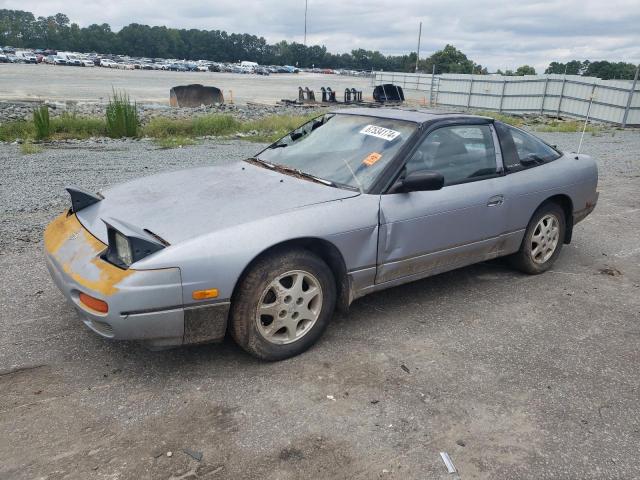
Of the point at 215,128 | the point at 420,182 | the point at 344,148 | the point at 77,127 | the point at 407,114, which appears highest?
the point at 407,114

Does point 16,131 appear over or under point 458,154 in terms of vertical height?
under

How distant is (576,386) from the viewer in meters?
3.23

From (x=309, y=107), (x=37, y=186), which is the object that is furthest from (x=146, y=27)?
(x=37, y=186)

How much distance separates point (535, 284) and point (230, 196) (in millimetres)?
2903

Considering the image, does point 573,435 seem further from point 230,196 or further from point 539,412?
point 230,196

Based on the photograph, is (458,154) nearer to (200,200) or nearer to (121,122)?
(200,200)

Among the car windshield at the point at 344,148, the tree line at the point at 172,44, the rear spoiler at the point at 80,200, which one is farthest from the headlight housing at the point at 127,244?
the tree line at the point at 172,44

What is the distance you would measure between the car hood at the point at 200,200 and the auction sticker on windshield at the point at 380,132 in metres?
0.66

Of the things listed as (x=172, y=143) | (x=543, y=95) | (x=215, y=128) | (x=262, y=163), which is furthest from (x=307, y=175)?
(x=543, y=95)

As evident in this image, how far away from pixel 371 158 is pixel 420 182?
17.8 inches

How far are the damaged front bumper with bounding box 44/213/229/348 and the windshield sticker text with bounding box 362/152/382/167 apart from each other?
1.51m

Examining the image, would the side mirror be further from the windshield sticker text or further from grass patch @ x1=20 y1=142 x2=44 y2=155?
grass patch @ x1=20 y1=142 x2=44 y2=155

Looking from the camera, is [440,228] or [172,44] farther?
[172,44]

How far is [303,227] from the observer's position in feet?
10.6
